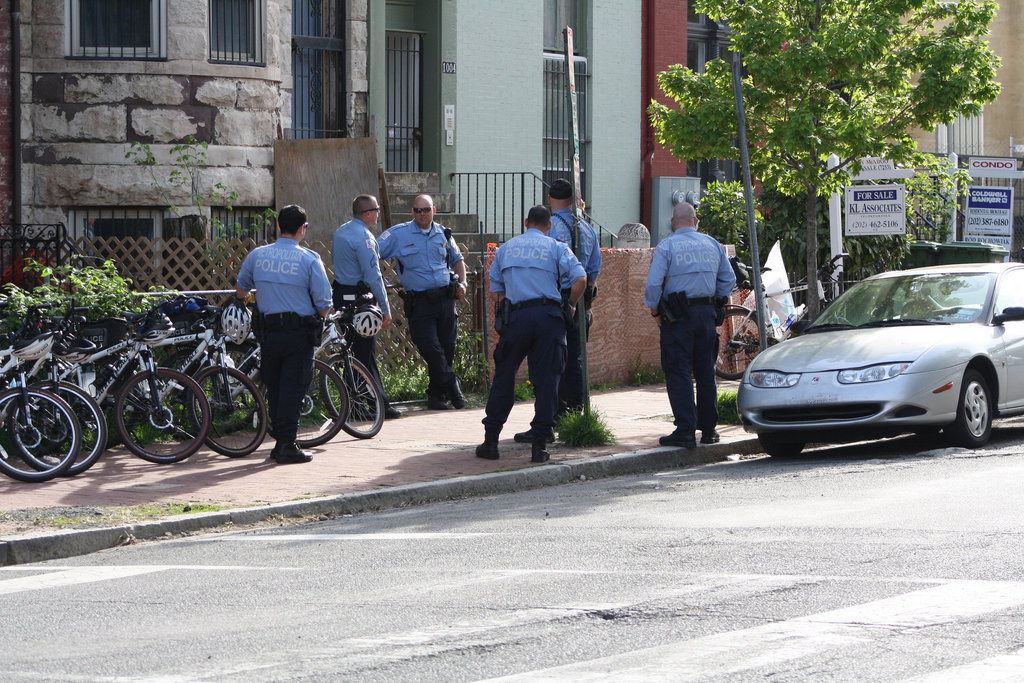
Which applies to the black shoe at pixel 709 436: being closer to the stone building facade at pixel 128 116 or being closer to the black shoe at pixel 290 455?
the black shoe at pixel 290 455

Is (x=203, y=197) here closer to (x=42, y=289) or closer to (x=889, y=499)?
(x=42, y=289)

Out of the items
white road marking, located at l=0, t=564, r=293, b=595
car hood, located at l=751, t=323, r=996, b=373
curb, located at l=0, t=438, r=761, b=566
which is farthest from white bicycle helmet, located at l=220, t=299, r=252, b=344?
car hood, located at l=751, t=323, r=996, b=373

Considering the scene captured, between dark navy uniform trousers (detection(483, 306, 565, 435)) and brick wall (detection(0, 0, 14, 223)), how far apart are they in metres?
8.31

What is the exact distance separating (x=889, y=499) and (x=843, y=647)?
146 inches

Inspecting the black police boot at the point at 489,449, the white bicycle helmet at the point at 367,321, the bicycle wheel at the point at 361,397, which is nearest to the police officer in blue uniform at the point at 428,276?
the white bicycle helmet at the point at 367,321

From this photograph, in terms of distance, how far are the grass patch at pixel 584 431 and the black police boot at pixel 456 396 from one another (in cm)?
247

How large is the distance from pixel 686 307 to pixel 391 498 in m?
3.22

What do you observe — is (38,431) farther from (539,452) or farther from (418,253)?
(418,253)

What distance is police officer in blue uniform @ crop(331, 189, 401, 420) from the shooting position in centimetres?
1276

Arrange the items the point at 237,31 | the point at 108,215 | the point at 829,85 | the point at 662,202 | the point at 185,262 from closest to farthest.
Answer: the point at 185,262
the point at 829,85
the point at 108,215
the point at 237,31
the point at 662,202

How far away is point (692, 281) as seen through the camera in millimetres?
11602

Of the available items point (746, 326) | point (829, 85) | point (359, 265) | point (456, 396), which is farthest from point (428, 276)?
point (746, 326)

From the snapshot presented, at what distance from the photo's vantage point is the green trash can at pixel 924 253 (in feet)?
66.7

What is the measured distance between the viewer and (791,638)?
5414mm
